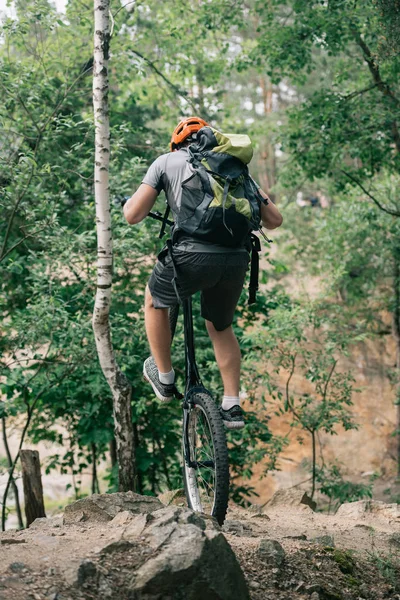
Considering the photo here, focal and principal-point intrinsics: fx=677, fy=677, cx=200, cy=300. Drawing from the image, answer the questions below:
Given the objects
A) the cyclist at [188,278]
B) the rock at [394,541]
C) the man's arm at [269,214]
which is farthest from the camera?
the rock at [394,541]

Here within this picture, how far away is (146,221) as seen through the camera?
770 cm

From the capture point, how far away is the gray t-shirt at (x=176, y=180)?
11.6 feet

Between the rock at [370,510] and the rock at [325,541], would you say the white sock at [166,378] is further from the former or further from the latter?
the rock at [370,510]

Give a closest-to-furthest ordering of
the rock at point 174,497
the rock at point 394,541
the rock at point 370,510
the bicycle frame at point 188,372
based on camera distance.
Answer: the bicycle frame at point 188,372 < the rock at point 394,541 < the rock at point 174,497 < the rock at point 370,510

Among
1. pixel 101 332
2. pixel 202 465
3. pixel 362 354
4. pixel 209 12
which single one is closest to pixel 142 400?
pixel 101 332

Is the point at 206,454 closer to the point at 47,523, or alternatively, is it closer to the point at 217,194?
the point at 47,523

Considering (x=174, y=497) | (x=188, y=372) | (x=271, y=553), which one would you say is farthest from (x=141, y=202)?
(x=174, y=497)

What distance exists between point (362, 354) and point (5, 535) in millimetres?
14678

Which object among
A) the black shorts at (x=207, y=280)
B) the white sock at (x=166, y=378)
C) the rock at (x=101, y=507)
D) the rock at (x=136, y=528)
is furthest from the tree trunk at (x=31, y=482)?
the rock at (x=136, y=528)

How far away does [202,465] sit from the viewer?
4117 millimetres

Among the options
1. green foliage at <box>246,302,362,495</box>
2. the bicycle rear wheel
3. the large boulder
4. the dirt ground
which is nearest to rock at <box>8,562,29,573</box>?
the dirt ground

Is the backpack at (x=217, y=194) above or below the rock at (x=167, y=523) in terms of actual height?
above

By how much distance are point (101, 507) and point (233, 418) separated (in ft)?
3.68

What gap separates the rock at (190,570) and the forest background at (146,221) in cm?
363
